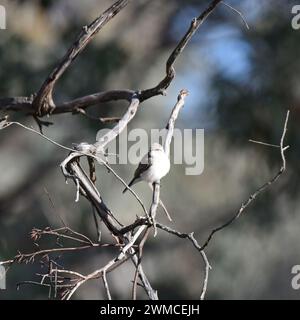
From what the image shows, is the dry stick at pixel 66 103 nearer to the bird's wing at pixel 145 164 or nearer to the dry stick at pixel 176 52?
the dry stick at pixel 176 52

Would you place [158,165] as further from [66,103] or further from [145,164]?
[66,103]

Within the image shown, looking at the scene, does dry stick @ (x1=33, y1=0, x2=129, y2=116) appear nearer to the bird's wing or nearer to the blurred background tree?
the bird's wing

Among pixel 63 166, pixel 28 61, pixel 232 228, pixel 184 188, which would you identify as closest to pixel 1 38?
pixel 28 61

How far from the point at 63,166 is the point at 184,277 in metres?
2.97

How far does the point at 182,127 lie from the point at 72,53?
6.61 ft

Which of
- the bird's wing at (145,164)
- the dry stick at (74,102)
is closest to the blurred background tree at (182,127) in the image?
the dry stick at (74,102)

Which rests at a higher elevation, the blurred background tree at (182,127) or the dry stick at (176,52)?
the blurred background tree at (182,127)

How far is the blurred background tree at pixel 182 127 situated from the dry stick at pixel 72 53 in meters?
1.56

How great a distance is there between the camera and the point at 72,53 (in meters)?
1.75

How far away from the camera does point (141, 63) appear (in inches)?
160

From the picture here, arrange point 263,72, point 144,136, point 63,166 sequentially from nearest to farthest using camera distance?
point 63,166 → point 144,136 → point 263,72

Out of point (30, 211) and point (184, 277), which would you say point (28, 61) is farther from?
point (184, 277)

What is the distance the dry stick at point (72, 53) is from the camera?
1.68 meters

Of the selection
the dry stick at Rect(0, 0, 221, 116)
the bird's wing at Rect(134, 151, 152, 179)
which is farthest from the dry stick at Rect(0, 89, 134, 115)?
the bird's wing at Rect(134, 151, 152, 179)
